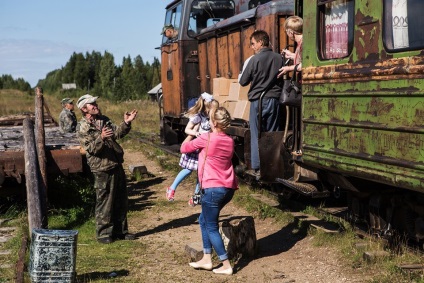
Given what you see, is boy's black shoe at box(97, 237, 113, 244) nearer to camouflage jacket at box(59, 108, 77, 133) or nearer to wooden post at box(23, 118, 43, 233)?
wooden post at box(23, 118, 43, 233)

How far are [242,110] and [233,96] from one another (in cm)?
59

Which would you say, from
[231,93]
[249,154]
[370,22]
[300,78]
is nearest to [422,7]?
[370,22]

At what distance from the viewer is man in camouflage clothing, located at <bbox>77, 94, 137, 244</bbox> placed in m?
8.43

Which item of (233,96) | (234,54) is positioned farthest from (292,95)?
(234,54)

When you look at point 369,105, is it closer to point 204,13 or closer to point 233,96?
point 233,96

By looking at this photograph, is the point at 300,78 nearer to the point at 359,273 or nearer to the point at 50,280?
the point at 359,273

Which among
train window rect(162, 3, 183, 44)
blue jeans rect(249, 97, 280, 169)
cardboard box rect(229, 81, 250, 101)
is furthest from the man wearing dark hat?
blue jeans rect(249, 97, 280, 169)

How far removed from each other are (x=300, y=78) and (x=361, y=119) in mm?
2063

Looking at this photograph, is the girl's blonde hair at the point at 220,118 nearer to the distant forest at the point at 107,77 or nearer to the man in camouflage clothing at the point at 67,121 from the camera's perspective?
the man in camouflage clothing at the point at 67,121

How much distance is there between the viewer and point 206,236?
7.17 meters

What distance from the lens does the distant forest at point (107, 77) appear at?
80562 millimetres

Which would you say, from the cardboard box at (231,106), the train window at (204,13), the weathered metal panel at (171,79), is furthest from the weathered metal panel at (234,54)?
the weathered metal panel at (171,79)

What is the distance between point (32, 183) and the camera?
9.00 m

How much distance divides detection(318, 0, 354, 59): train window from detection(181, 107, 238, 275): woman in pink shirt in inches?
53.7
